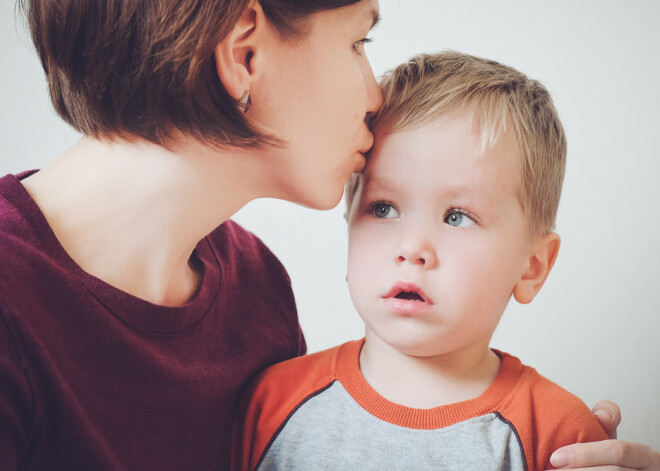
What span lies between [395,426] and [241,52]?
22.1 inches

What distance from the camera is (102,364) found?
2.90 feet

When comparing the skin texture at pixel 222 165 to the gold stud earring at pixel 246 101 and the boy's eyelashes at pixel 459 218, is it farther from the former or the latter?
the boy's eyelashes at pixel 459 218

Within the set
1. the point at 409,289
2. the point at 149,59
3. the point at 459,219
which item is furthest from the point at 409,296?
the point at 149,59

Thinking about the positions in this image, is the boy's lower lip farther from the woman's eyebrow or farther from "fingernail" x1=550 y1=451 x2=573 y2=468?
the woman's eyebrow

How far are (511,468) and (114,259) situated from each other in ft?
2.01

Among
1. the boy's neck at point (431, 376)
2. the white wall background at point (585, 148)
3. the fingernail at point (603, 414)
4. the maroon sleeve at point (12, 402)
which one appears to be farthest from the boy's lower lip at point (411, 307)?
the white wall background at point (585, 148)

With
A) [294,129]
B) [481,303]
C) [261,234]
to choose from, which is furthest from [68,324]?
[261,234]

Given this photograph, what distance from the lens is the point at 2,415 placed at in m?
0.74

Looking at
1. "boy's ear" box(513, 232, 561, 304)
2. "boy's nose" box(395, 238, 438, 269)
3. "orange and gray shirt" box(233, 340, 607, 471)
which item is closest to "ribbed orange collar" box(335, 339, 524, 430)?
"orange and gray shirt" box(233, 340, 607, 471)

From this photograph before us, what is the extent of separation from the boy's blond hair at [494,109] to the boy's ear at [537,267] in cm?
2

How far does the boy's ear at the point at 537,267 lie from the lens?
3.48ft

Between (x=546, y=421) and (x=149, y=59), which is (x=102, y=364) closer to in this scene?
(x=149, y=59)

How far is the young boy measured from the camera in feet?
3.12

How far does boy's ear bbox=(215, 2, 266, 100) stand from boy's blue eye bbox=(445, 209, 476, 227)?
342 mm
